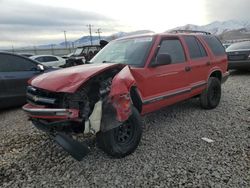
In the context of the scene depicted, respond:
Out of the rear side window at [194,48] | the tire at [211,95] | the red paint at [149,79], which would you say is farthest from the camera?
the tire at [211,95]

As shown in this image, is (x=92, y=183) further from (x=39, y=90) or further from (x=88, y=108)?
(x=39, y=90)

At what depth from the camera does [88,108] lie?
315cm

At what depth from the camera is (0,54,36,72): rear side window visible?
245 inches

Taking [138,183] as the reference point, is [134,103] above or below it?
above

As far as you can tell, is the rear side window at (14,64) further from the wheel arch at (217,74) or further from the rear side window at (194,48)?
the wheel arch at (217,74)

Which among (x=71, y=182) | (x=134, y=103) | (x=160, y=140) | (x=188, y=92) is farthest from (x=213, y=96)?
(x=71, y=182)

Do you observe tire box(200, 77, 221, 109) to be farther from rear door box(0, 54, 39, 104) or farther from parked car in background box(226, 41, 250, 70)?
parked car in background box(226, 41, 250, 70)

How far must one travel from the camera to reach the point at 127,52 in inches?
177

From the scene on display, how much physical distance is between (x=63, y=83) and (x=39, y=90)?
488 mm

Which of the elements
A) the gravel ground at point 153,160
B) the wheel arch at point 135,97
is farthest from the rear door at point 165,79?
the gravel ground at point 153,160

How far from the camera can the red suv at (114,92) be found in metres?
3.09

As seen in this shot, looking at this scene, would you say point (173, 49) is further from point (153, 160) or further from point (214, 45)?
point (153, 160)

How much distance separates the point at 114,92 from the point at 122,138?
0.81 meters

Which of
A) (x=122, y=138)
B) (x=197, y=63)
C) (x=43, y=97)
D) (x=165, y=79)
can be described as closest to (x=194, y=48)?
(x=197, y=63)
